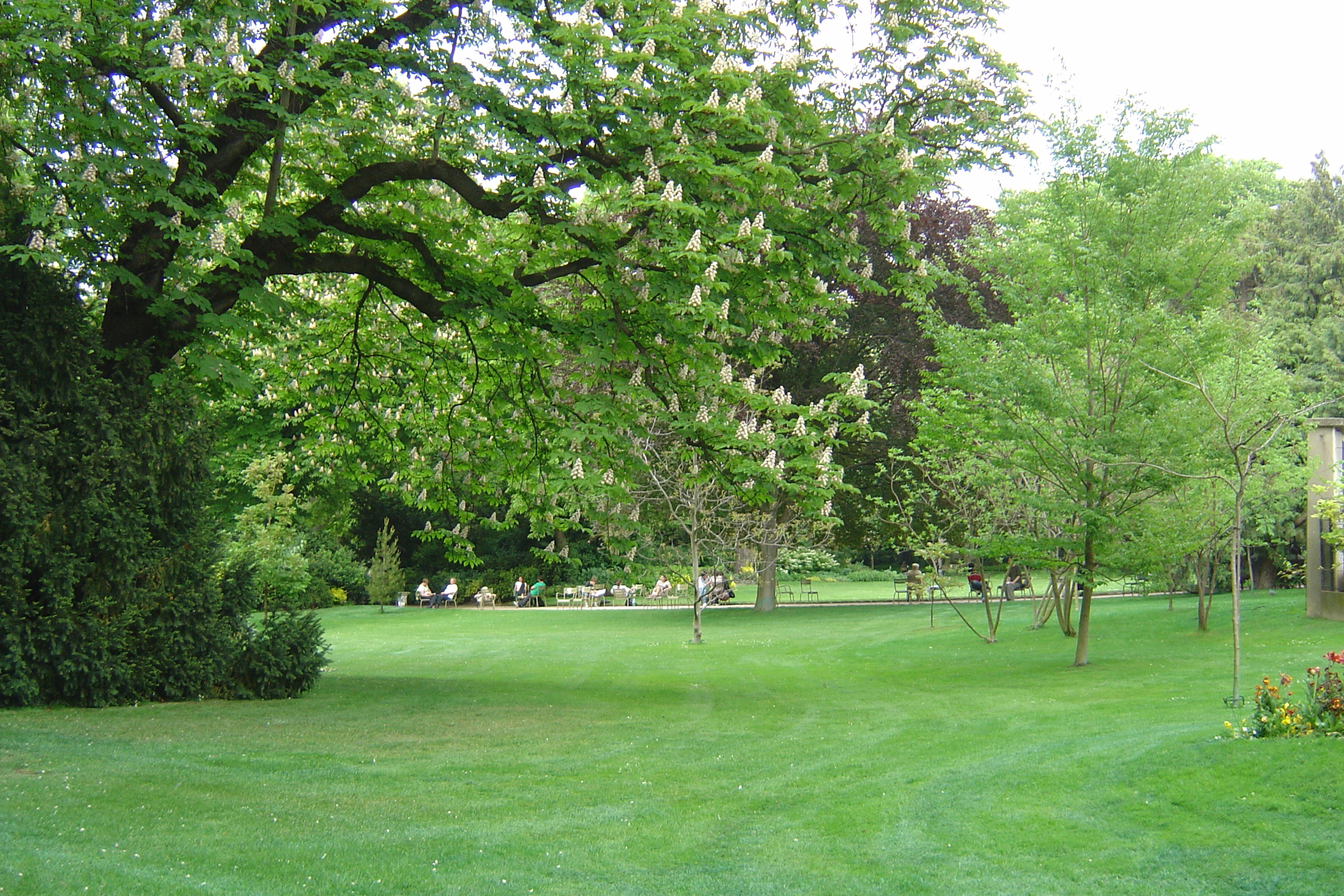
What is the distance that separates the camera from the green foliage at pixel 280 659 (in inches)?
496

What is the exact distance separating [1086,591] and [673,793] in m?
10.5

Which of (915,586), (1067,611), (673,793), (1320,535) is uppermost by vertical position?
(1320,535)

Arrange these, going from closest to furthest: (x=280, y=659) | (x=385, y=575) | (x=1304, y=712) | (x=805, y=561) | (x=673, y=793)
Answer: (x=1304, y=712) < (x=673, y=793) < (x=280, y=659) < (x=385, y=575) < (x=805, y=561)

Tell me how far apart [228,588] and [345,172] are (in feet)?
16.6

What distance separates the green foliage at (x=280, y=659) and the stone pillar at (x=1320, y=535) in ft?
60.1

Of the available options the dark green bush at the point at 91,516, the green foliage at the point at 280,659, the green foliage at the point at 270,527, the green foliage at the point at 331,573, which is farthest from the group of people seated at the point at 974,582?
the dark green bush at the point at 91,516

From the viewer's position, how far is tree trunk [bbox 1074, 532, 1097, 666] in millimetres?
16172

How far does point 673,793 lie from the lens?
28.6 ft

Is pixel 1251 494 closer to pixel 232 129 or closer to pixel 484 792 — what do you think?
pixel 484 792

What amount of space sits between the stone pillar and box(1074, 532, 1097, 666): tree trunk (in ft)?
21.3

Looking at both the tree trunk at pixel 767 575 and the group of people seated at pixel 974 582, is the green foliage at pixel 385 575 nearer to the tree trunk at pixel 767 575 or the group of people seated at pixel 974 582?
the tree trunk at pixel 767 575

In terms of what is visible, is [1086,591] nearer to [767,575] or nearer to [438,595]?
[767,575]

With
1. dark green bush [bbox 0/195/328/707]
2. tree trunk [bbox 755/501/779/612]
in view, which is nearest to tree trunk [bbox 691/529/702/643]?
tree trunk [bbox 755/501/779/612]

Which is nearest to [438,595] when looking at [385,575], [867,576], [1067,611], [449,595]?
[449,595]
